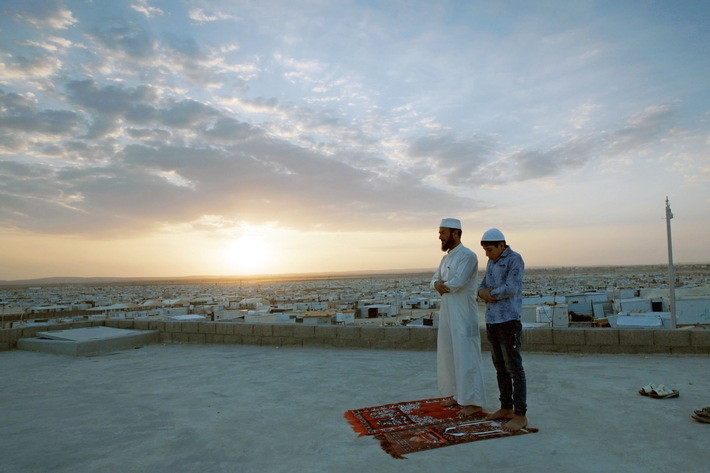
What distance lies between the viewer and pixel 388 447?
3.72 metres

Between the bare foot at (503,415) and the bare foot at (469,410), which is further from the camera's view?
the bare foot at (469,410)

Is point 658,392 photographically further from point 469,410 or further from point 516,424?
point 469,410

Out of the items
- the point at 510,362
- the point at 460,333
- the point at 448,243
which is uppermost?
the point at 448,243

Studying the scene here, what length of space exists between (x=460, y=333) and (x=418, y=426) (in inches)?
41.3

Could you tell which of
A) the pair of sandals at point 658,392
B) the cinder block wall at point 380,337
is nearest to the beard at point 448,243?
the pair of sandals at point 658,392

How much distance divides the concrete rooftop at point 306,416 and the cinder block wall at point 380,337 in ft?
1.01

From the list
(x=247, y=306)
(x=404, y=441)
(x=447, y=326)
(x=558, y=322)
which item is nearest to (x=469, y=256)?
(x=447, y=326)

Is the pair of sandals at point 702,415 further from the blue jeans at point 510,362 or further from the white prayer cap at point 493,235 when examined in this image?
the white prayer cap at point 493,235

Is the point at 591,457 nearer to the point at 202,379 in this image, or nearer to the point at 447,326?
the point at 447,326

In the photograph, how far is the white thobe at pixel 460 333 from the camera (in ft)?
15.2

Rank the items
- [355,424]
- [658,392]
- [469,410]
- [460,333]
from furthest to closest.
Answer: [658,392], [460,333], [469,410], [355,424]

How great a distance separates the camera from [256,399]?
5395mm

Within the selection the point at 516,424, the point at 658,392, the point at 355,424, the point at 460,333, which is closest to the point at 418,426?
the point at 355,424

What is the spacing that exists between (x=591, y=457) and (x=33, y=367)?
8731 mm
